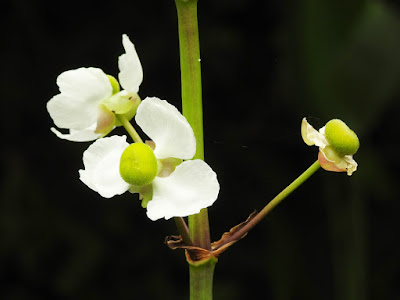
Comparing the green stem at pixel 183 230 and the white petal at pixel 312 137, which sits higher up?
the white petal at pixel 312 137

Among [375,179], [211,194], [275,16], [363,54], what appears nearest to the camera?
[211,194]

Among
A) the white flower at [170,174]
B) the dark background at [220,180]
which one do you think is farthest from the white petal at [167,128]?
the dark background at [220,180]

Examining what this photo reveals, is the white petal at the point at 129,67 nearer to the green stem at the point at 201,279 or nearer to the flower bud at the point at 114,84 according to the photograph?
the flower bud at the point at 114,84

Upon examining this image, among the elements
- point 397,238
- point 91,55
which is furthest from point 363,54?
point 91,55

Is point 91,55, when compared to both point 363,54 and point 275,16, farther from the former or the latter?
point 363,54

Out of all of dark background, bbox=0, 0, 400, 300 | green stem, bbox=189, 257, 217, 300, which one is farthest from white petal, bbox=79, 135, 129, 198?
dark background, bbox=0, 0, 400, 300
